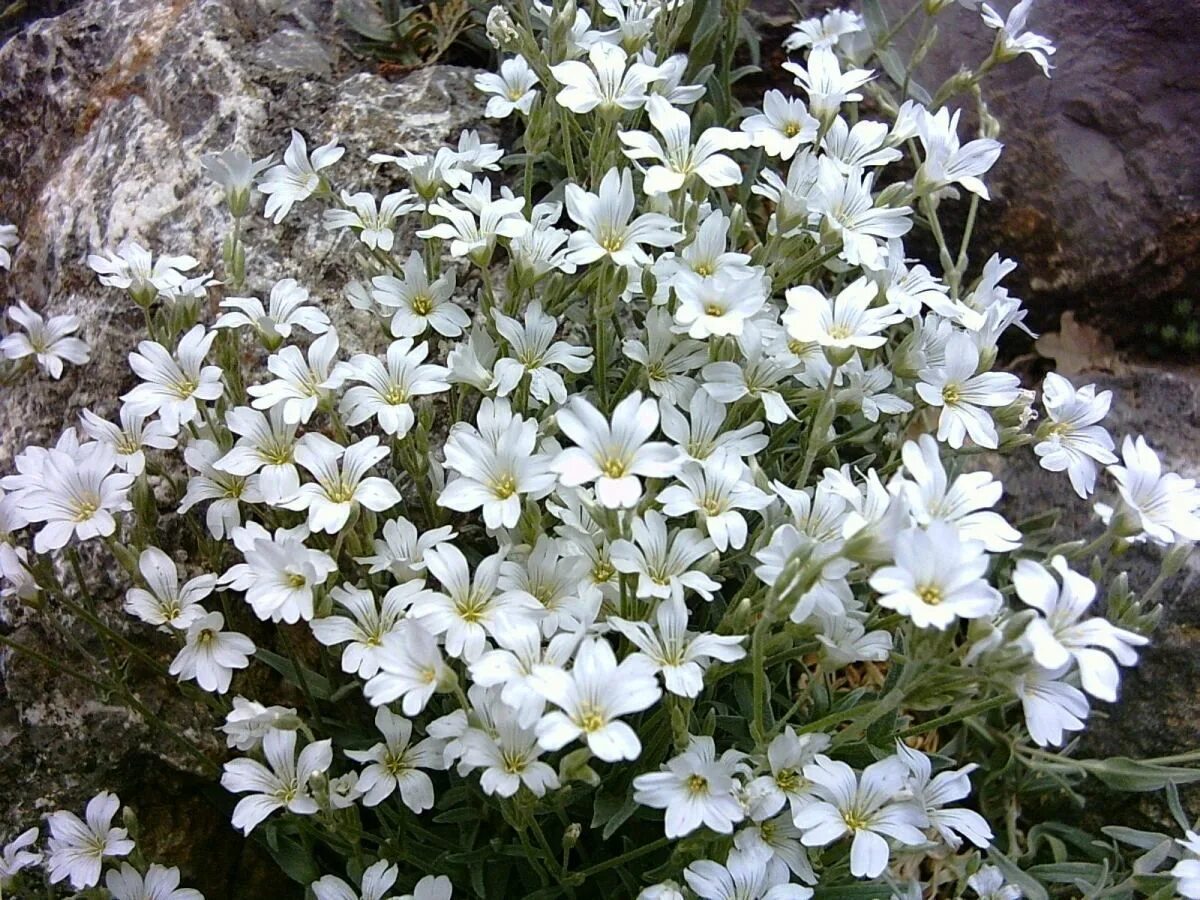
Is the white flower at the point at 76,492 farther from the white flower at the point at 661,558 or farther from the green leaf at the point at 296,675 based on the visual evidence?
the white flower at the point at 661,558

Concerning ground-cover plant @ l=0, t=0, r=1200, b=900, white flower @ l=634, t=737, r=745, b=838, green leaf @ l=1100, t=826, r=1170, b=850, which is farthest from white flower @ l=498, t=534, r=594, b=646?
green leaf @ l=1100, t=826, r=1170, b=850

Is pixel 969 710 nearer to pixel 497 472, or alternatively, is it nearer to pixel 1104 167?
pixel 497 472

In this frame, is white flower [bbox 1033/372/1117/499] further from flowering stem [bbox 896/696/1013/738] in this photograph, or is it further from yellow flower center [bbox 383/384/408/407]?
yellow flower center [bbox 383/384/408/407]

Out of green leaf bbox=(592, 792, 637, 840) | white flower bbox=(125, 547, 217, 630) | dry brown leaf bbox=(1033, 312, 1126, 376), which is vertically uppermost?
dry brown leaf bbox=(1033, 312, 1126, 376)

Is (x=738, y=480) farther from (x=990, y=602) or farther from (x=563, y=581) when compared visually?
(x=990, y=602)

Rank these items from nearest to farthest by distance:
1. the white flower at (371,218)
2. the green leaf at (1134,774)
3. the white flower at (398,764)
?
the white flower at (398,764) → the green leaf at (1134,774) → the white flower at (371,218)

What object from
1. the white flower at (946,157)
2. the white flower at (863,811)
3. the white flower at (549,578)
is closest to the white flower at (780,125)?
the white flower at (946,157)

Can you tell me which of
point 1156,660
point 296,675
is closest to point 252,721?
point 296,675
